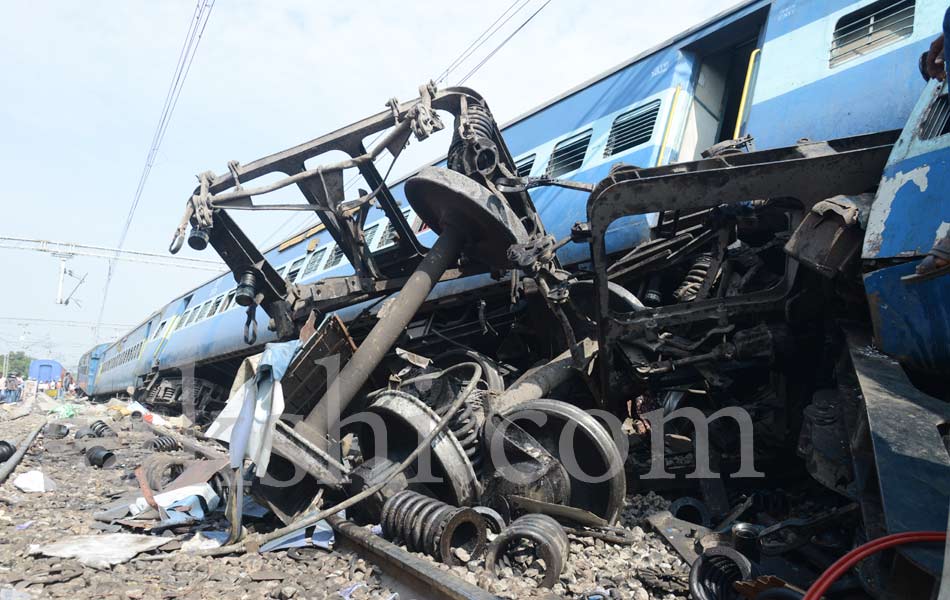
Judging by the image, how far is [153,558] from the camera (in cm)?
365

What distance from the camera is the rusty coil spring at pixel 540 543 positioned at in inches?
115

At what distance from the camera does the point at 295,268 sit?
456 inches

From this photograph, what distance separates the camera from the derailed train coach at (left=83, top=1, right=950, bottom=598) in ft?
8.02

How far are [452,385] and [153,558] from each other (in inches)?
92.9

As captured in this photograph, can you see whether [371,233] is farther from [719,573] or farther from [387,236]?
[719,573]

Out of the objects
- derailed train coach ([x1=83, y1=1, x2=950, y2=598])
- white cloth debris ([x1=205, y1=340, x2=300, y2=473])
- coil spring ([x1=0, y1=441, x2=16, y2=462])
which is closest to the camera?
derailed train coach ([x1=83, y1=1, x2=950, y2=598])

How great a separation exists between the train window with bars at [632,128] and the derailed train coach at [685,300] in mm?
34

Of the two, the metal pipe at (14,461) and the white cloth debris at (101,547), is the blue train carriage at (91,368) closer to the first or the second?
the metal pipe at (14,461)

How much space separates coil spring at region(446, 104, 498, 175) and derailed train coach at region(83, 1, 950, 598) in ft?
0.07

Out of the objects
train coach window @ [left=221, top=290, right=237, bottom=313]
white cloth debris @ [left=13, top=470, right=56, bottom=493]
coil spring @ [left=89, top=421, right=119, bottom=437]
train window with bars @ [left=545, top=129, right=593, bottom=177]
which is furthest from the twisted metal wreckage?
train coach window @ [left=221, top=290, right=237, bottom=313]

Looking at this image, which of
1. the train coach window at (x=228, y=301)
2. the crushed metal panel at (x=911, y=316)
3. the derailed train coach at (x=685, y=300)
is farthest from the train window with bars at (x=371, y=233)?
the crushed metal panel at (x=911, y=316)

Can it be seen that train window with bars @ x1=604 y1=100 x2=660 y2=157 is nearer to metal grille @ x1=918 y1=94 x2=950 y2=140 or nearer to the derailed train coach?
the derailed train coach

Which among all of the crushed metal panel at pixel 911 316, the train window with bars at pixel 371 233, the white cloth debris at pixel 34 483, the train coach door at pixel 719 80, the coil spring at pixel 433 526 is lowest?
the white cloth debris at pixel 34 483

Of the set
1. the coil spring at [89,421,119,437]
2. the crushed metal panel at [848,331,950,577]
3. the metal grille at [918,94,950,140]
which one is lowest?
the coil spring at [89,421,119,437]
